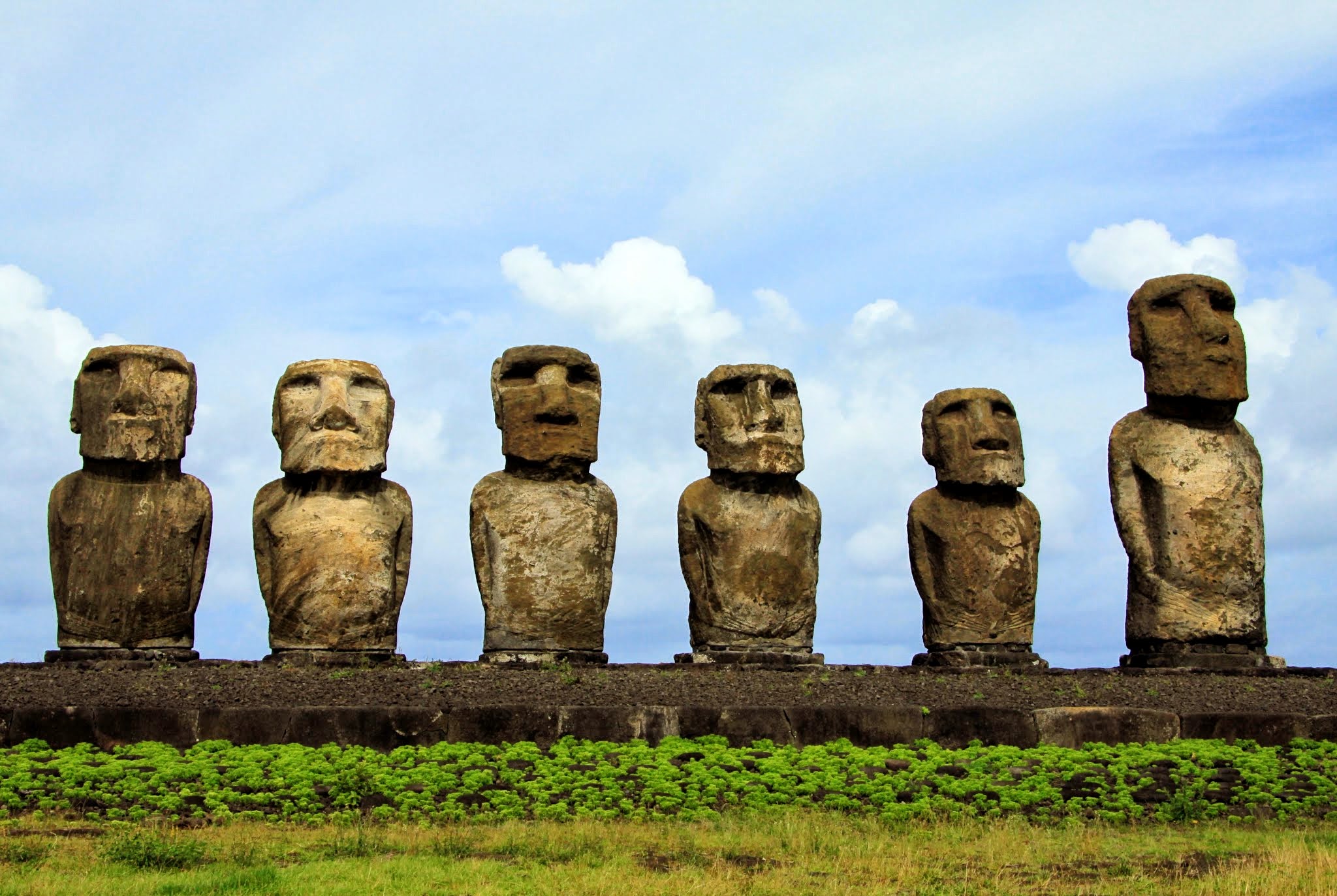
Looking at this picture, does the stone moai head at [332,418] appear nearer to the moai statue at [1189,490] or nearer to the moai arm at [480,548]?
the moai arm at [480,548]

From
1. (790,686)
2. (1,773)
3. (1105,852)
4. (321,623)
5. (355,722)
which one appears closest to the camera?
(1105,852)

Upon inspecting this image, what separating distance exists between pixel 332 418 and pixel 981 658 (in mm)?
6074

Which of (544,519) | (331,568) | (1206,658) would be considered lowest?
(1206,658)

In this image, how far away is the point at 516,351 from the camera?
16.6 m

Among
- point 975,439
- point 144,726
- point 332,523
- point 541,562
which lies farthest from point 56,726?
point 975,439

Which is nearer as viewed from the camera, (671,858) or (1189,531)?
(671,858)

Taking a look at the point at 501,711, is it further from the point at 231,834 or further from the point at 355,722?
the point at 231,834

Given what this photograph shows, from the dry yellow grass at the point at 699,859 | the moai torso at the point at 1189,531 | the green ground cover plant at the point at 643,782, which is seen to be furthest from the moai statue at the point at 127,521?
the moai torso at the point at 1189,531

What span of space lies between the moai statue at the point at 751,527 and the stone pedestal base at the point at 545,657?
0.80 meters

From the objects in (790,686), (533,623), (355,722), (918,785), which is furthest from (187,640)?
(918,785)

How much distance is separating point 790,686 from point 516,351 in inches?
159

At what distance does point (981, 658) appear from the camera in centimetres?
1692

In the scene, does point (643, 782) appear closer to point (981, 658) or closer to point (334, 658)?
point (334, 658)

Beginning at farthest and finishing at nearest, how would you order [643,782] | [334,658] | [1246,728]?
[334,658], [1246,728], [643,782]
